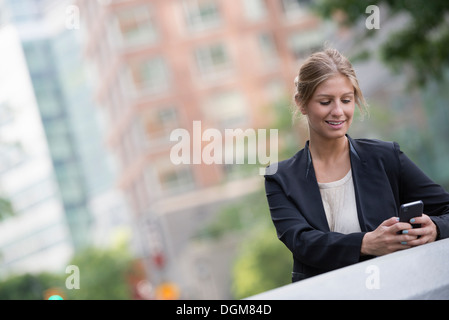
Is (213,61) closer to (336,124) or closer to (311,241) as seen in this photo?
(336,124)

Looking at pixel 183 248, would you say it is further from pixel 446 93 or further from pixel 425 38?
pixel 425 38

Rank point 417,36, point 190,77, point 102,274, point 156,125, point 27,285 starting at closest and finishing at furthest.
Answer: point 417,36 → point 27,285 → point 102,274 → point 156,125 → point 190,77

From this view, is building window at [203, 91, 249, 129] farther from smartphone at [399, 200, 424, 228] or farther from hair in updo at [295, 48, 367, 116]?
smartphone at [399, 200, 424, 228]

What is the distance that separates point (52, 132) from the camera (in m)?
59.9

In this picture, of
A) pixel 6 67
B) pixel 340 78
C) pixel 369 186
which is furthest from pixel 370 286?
pixel 6 67

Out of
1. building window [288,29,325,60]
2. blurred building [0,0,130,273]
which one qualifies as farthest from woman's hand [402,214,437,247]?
blurred building [0,0,130,273]

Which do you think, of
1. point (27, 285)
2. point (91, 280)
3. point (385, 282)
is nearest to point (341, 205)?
point (385, 282)

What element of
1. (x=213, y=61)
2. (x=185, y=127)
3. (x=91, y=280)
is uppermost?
(x=213, y=61)

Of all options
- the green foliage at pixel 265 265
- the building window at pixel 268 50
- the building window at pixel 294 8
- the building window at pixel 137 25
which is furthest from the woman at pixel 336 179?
the building window at pixel 294 8

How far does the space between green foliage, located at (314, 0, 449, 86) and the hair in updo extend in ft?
17.9

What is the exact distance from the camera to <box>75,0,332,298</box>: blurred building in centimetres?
3978

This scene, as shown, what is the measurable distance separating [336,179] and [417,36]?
6.27 metres

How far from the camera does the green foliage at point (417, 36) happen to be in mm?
7156

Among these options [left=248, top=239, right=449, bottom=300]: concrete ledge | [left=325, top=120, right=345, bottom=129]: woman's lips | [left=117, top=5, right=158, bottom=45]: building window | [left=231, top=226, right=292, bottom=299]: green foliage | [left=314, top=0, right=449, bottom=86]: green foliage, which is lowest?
[left=248, top=239, right=449, bottom=300]: concrete ledge
